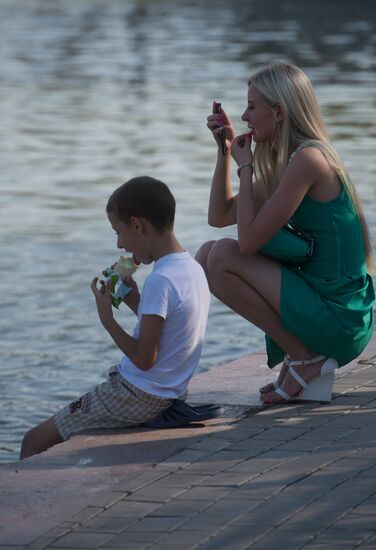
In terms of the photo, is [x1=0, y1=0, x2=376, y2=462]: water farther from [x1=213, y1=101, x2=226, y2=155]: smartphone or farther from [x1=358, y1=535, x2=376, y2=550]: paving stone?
[x1=358, y1=535, x2=376, y2=550]: paving stone

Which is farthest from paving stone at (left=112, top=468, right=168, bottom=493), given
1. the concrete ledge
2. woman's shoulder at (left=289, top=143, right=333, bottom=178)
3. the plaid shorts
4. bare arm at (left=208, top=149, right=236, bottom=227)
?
bare arm at (left=208, top=149, right=236, bottom=227)

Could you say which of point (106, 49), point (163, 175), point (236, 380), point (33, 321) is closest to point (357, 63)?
point (106, 49)

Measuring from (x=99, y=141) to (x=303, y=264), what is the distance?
1067 centimetres

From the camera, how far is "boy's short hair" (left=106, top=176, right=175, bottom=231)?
17.4 ft

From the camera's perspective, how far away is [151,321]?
523cm

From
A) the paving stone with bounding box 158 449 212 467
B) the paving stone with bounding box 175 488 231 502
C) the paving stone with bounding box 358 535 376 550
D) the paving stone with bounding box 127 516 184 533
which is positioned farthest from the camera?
the paving stone with bounding box 158 449 212 467

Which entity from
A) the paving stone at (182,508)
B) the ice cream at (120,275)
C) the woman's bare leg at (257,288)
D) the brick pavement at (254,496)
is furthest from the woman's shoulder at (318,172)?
the paving stone at (182,508)

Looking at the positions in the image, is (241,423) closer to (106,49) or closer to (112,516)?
(112,516)

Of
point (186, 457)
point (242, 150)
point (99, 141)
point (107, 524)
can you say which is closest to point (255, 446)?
point (186, 457)

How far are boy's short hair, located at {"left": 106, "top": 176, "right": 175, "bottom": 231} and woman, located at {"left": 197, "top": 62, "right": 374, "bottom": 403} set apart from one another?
416 mm

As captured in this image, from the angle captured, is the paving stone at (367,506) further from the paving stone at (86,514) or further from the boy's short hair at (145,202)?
the boy's short hair at (145,202)

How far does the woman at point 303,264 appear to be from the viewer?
5617 millimetres

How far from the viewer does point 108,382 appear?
539 centimetres

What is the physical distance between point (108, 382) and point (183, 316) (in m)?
0.37
